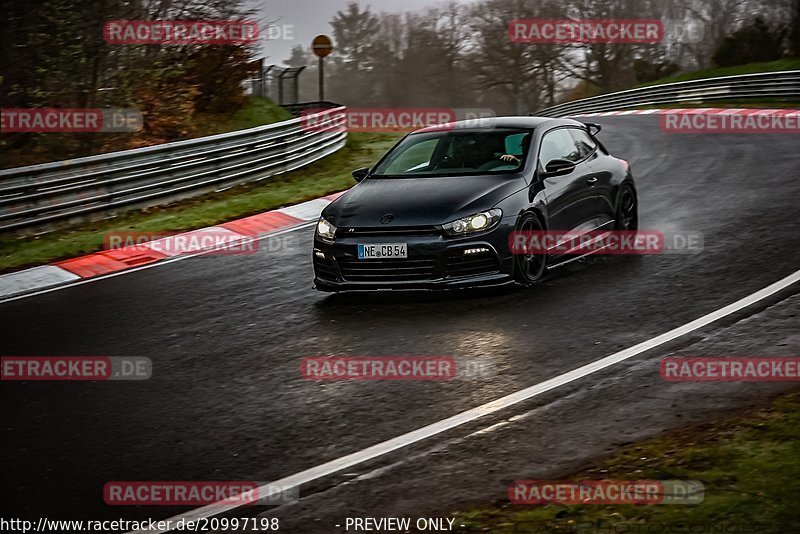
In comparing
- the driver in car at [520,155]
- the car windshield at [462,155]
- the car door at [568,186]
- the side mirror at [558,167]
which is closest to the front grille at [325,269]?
the car windshield at [462,155]

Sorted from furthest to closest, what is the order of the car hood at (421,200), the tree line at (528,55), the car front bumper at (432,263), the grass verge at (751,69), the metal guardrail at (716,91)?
the tree line at (528,55), the grass verge at (751,69), the metal guardrail at (716,91), the car hood at (421,200), the car front bumper at (432,263)

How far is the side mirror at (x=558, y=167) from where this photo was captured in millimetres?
10359

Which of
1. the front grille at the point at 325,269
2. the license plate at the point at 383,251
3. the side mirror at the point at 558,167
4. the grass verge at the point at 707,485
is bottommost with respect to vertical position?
the grass verge at the point at 707,485

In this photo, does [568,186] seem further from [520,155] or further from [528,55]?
[528,55]

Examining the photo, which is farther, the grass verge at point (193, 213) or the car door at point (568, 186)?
the grass verge at point (193, 213)

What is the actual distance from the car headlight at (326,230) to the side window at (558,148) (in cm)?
223

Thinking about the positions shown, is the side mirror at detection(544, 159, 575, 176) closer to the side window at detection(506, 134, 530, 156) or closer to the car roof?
the side window at detection(506, 134, 530, 156)

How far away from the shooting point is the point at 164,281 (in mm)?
11742

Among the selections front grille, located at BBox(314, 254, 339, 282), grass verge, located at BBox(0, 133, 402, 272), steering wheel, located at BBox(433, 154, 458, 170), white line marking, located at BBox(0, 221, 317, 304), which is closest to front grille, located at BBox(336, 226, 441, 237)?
front grille, located at BBox(314, 254, 339, 282)

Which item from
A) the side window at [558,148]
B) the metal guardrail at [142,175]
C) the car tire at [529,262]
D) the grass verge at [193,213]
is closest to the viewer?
the car tire at [529,262]

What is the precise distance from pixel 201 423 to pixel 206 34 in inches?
752

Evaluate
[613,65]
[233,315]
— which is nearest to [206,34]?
[233,315]

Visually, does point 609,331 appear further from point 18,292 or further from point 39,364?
point 18,292

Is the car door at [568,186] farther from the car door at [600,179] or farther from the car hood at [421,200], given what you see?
the car hood at [421,200]
